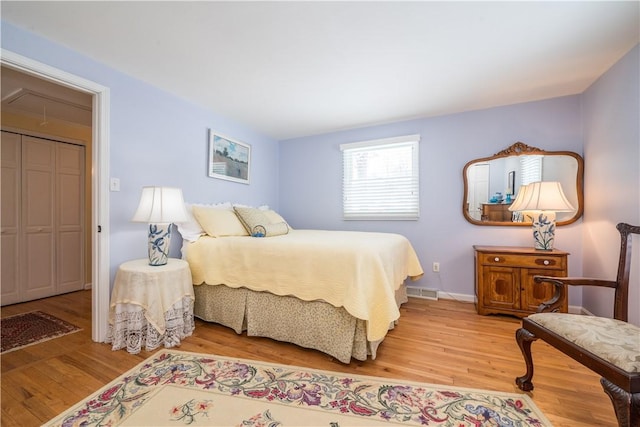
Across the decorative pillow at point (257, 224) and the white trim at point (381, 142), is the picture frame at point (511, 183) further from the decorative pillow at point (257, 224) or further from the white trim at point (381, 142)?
the decorative pillow at point (257, 224)

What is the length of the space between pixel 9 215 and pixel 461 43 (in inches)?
193

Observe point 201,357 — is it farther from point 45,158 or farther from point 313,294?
point 45,158

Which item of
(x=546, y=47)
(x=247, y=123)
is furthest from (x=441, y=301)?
(x=247, y=123)

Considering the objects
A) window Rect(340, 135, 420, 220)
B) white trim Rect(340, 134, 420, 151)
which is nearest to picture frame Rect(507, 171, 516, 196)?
window Rect(340, 135, 420, 220)

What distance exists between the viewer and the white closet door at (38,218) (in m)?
3.23

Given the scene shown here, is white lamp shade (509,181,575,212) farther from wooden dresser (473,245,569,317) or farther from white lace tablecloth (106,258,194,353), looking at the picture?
white lace tablecloth (106,258,194,353)

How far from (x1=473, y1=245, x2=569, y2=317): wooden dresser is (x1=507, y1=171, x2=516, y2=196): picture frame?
2.45ft

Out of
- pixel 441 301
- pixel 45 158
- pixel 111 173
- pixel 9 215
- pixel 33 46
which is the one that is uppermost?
pixel 33 46

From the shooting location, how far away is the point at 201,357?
1.94 meters

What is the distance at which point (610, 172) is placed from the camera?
235 cm

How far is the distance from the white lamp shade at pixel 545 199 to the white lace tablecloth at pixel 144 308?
329 centimetres

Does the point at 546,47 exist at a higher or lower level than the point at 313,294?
higher

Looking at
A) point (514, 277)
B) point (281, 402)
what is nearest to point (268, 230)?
point (281, 402)

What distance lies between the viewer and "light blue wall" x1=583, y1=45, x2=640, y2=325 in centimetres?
203
